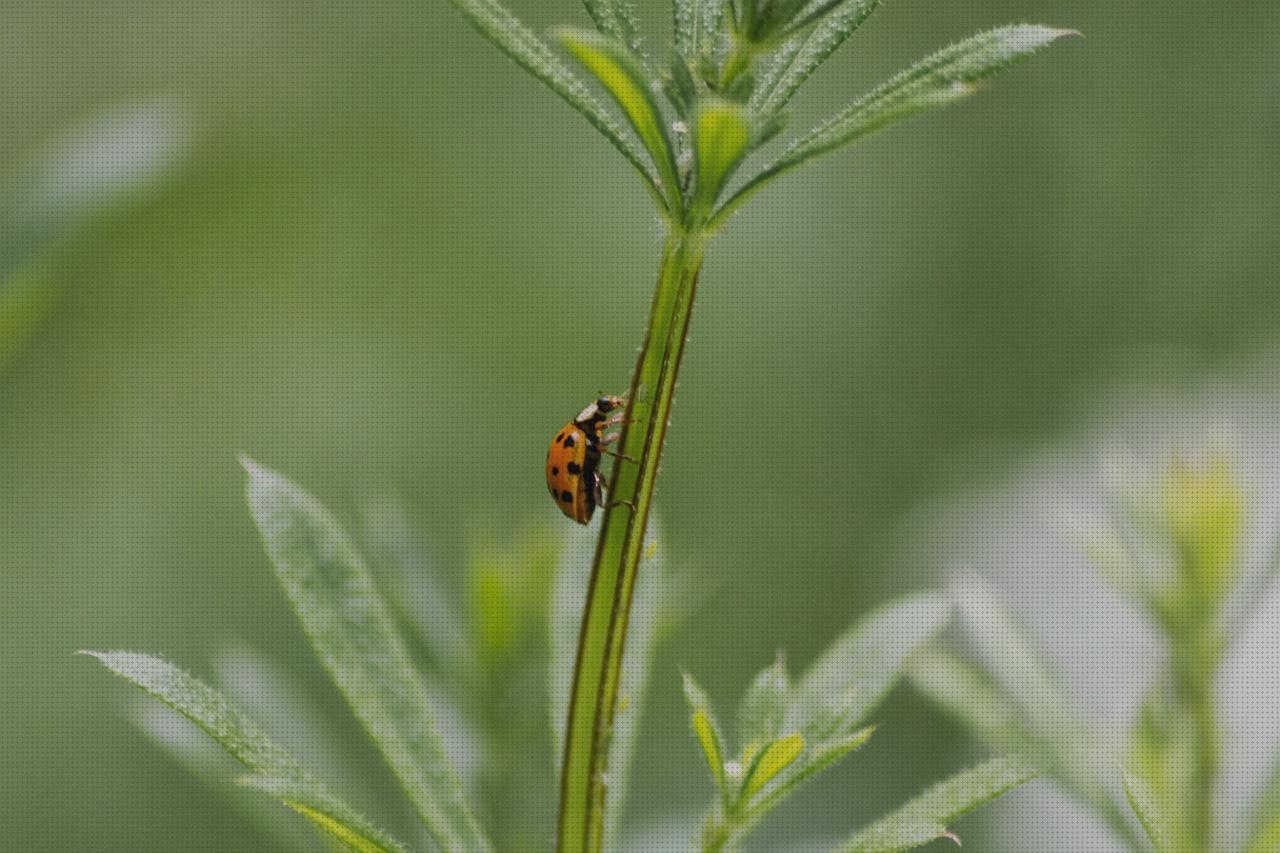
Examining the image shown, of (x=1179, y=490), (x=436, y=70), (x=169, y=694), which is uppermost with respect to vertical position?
(x=436, y=70)

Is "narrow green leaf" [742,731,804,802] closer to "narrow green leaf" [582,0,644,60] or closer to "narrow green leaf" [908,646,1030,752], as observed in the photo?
"narrow green leaf" [908,646,1030,752]

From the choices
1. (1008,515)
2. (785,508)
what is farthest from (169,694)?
(785,508)

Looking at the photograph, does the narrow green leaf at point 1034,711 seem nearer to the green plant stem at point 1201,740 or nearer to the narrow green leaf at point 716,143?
the green plant stem at point 1201,740

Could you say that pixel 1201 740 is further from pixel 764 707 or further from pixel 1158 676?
pixel 764 707

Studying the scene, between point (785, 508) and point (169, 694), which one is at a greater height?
point (169, 694)

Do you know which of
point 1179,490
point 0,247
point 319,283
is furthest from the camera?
point 319,283

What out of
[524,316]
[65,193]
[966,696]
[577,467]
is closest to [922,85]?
[966,696]

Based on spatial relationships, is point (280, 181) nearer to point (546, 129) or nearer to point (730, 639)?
point (546, 129)

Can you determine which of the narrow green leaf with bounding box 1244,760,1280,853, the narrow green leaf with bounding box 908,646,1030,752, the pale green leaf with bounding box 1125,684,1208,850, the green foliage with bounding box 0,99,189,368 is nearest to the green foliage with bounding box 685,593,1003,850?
the narrow green leaf with bounding box 908,646,1030,752
